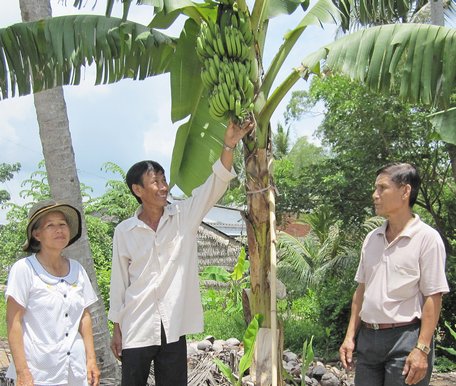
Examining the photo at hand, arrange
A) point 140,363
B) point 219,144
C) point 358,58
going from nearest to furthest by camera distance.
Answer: point 140,363 < point 358,58 < point 219,144

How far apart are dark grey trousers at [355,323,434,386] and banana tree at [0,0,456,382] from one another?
0.63m

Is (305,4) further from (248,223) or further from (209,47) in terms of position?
(248,223)

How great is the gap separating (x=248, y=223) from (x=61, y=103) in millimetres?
2079

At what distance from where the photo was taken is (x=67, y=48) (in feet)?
11.1

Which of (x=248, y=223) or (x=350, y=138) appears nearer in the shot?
(x=248, y=223)

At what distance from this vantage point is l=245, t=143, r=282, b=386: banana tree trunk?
10.4 ft

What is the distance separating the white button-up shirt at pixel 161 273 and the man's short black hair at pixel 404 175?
0.81 metres

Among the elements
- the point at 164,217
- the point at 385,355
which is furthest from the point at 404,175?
the point at 164,217

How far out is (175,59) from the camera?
3.60 m

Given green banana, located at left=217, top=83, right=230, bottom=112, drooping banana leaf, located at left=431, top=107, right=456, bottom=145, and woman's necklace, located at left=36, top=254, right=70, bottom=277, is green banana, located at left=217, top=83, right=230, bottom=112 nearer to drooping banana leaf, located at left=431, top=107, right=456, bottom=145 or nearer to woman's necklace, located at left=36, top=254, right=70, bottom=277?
woman's necklace, located at left=36, top=254, right=70, bottom=277

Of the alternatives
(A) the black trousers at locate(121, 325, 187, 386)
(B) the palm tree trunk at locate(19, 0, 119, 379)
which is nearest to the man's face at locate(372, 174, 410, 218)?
(A) the black trousers at locate(121, 325, 187, 386)

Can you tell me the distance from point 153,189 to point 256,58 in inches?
39.4

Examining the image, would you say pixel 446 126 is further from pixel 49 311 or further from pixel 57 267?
pixel 49 311

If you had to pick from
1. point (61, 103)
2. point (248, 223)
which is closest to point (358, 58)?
point (248, 223)
